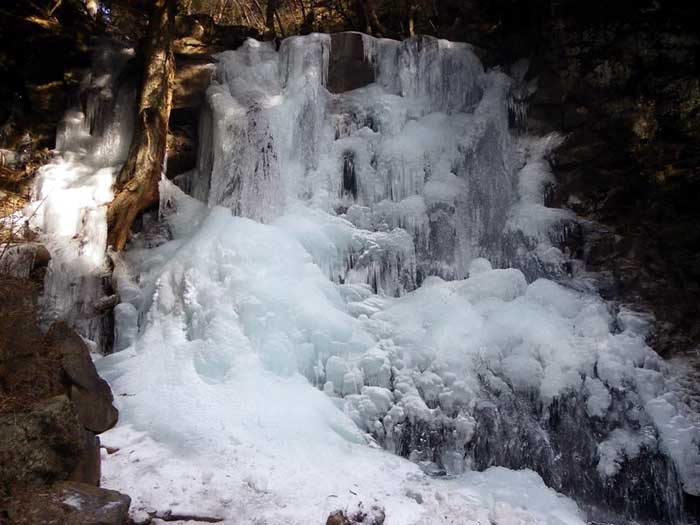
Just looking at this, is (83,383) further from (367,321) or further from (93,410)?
(367,321)

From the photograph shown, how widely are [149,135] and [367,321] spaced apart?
11.8ft

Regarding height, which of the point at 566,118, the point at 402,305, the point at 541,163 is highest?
the point at 566,118

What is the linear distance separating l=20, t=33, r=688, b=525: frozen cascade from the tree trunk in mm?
243

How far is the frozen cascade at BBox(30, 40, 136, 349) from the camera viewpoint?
668cm

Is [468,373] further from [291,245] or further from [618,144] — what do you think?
[618,144]

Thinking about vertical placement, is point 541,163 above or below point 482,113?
below

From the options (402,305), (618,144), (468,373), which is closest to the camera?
(468,373)

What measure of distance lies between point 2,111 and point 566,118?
750cm

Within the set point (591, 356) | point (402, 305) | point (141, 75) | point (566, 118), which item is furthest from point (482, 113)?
point (141, 75)

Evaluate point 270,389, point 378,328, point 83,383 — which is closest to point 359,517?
point 270,389

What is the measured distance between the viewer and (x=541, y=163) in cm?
807

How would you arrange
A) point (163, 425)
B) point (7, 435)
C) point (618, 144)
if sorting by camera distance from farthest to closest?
point (618, 144) → point (163, 425) → point (7, 435)

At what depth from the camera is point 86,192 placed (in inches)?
292

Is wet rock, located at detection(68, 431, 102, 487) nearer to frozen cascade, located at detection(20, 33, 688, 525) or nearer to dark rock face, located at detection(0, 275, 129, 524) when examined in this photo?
dark rock face, located at detection(0, 275, 129, 524)
